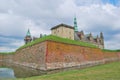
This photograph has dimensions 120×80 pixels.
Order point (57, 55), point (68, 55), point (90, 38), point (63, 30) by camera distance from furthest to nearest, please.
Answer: point (90, 38), point (63, 30), point (68, 55), point (57, 55)

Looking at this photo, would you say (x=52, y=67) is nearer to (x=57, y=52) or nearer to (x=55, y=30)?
(x=57, y=52)

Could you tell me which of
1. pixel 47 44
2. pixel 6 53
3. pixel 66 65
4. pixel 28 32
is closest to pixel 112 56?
pixel 66 65

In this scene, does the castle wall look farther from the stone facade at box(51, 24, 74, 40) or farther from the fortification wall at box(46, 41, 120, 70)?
the fortification wall at box(46, 41, 120, 70)

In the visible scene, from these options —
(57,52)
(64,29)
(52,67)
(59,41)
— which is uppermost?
(64,29)

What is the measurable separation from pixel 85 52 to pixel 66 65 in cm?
700

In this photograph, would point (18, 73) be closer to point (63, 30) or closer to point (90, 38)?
point (63, 30)

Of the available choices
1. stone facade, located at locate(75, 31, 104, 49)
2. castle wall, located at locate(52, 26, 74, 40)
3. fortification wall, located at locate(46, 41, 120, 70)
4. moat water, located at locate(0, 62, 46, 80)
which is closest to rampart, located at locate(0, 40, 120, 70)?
fortification wall, located at locate(46, 41, 120, 70)

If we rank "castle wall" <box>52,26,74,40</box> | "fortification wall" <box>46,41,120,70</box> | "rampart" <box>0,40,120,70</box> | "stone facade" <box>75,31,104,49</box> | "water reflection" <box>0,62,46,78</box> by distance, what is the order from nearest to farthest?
1. "water reflection" <box>0,62,46,78</box>
2. "rampart" <box>0,40,120,70</box>
3. "fortification wall" <box>46,41,120,70</box>
4. "castle wall" <box>52,26,74,40</box>
5. "stone facade" <box>75,31,104,49</box>

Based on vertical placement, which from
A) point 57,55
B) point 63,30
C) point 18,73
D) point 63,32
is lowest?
point 18,73

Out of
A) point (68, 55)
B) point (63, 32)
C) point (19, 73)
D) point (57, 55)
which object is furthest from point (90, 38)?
point (19, 73)

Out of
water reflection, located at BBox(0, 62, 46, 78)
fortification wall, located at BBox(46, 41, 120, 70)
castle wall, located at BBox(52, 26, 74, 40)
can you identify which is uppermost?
castle wall, located at BBox(52, 26, 74, 40)

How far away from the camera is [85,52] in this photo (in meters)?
27.2

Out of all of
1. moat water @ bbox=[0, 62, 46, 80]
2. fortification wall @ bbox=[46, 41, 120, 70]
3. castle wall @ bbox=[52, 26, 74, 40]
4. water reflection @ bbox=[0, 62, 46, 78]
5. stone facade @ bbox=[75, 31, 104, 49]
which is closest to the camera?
moat water @ bbox=[0, 62, 46, 80]

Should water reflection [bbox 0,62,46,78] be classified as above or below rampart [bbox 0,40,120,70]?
below
